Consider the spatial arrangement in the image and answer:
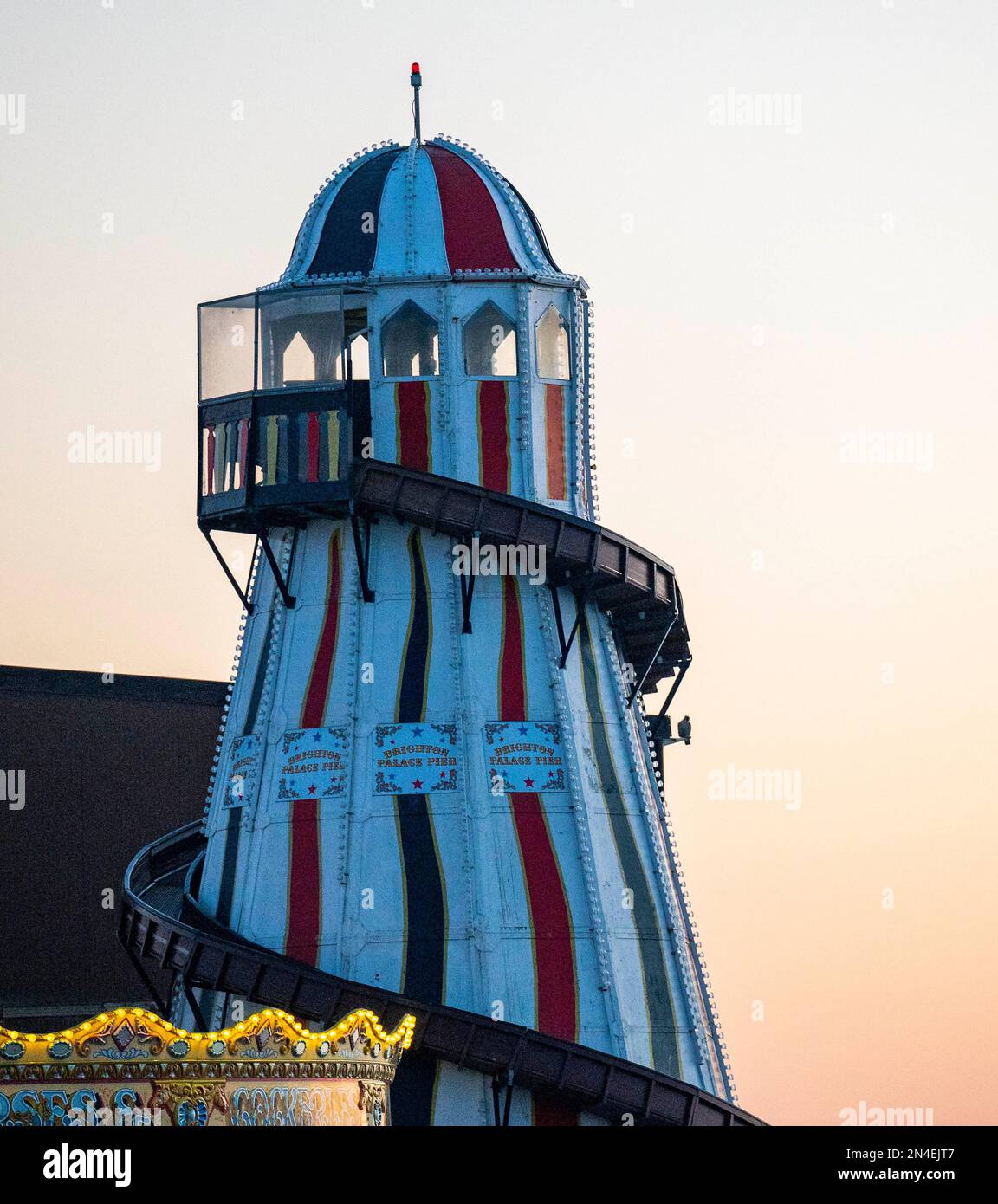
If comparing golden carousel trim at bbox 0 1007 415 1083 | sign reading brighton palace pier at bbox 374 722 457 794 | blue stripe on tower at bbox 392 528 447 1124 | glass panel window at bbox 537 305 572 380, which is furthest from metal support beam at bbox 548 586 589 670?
golden carousel trim at bbox 0 1007 415 1083

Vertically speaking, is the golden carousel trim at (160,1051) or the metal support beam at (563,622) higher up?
the metal support beam at (563,622)

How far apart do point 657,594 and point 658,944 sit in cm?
739

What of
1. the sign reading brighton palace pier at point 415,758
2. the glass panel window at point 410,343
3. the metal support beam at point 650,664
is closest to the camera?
the sign reading brighton palace pier at point 415,758

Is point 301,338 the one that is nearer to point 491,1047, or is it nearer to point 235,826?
point 235,826

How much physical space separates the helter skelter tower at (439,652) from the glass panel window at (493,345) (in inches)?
2.0

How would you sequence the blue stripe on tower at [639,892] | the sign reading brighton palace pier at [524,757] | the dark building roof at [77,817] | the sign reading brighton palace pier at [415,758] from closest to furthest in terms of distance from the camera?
1. the blue stripe on tower at [639,892]
2. the sign reading brighton palace pier at [415,758]
3. the sign reading brighton palace pier at [524,757]
4. the dark building roof at [77,817]

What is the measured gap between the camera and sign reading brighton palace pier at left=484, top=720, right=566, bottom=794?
53531 mm

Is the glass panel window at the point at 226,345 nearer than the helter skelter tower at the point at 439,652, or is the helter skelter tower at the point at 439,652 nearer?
the helter skelter tower at the point at 439,652

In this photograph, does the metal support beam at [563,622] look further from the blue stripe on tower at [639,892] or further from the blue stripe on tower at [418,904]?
the blue stripe on tower at [418,904]

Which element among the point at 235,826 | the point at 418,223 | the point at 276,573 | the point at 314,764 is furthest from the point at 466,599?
the point at 418,223

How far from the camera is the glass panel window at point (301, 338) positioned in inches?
2176

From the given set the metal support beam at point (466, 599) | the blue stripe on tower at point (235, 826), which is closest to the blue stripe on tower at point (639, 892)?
the metal support beam at point (466, 599)

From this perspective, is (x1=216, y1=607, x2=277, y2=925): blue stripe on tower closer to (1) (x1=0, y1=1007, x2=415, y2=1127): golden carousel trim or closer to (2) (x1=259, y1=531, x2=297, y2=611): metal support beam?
(2) (x1=259, y1=531, x2=297, y2=611): metal support beam

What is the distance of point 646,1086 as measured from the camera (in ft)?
164
